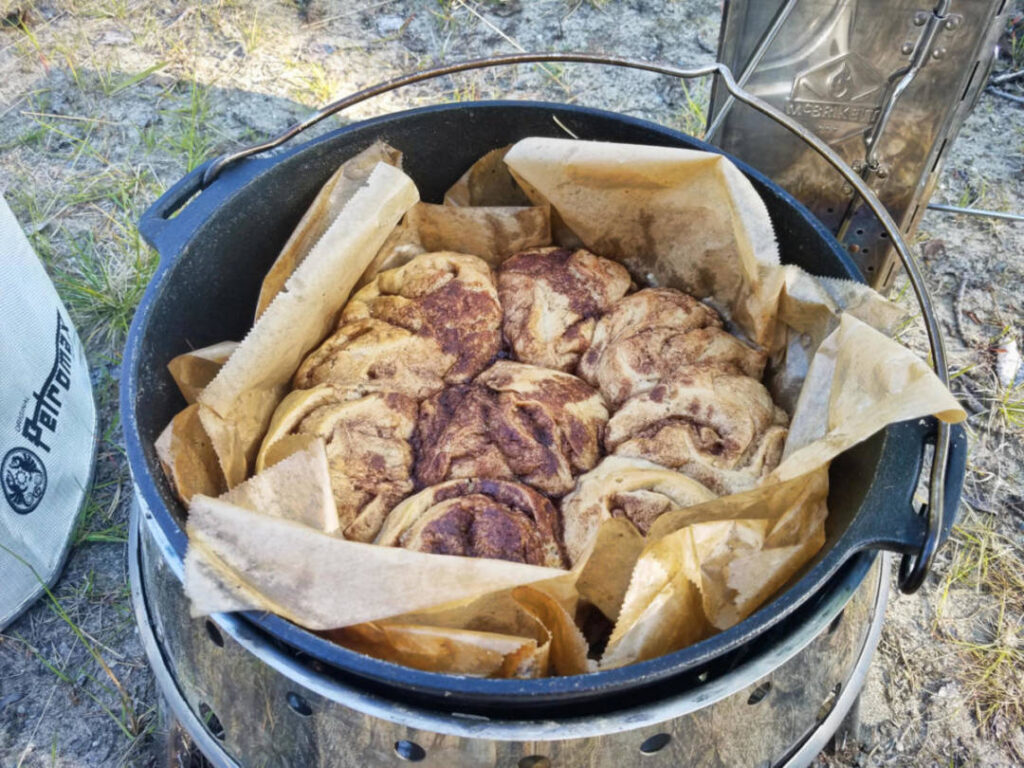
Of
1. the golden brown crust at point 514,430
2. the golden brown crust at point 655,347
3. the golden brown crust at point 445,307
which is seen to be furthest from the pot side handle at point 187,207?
the golden brown crust at point 655,347

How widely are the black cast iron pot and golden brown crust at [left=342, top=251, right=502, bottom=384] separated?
0.25 metres

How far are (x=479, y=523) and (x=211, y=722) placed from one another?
2.04 feet

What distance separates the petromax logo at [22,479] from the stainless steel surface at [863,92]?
1888 millimetres

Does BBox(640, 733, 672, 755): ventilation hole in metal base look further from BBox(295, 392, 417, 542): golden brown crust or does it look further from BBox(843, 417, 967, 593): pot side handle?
BBox(295, 392, 417, 542): golden brown crust

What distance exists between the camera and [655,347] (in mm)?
1621

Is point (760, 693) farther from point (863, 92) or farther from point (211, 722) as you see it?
point (863, 92)

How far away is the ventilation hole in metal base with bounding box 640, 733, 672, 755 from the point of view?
1209mm

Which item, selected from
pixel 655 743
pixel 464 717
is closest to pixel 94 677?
pixel 464 717

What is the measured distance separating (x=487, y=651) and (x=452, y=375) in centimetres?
61

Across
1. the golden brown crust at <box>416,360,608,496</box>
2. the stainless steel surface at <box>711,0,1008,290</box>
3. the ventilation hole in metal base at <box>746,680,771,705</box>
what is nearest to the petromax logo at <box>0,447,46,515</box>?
the golden brown crust at <box>416,360,608,496</box>

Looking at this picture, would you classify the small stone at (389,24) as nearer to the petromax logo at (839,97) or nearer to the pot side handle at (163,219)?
the petromax logo at (839,97)

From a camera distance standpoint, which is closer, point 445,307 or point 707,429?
point 707,429

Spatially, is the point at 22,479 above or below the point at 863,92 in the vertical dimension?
below

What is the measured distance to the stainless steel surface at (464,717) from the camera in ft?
3.76
